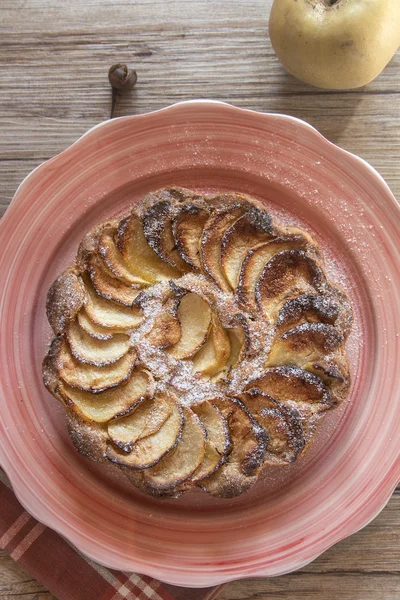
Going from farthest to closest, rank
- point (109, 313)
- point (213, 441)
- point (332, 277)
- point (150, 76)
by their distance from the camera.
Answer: point (150, 76) → point (332, 277) → point (109, 313) → point (213, 441)

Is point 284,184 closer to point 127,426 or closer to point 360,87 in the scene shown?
point 360,87

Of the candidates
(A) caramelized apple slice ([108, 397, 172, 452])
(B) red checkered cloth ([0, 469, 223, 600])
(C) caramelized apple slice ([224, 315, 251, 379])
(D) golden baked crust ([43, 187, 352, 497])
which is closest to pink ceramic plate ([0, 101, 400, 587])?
(B) red checkered cloth ([0, 469, 223, 600])

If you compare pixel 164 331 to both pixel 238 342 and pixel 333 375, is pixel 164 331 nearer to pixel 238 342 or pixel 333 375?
pixel 238 342

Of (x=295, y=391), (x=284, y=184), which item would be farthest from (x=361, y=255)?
(x=295, y=391)

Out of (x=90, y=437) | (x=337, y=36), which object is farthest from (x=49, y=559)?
(x=337, y=36)

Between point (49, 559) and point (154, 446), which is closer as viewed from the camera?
point (154, 446)

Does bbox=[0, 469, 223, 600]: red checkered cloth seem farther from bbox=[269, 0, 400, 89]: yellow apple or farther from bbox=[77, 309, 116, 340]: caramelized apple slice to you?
bbox=[269, 0, 400, 89]: yellow apple

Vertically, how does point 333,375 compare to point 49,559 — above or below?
above
